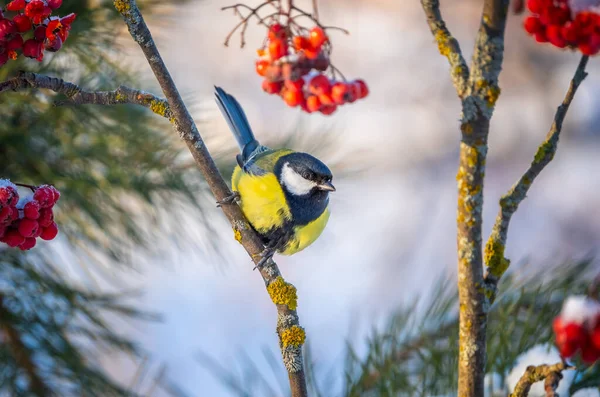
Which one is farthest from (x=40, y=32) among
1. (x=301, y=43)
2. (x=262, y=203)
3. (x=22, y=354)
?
(x=22, y=354)

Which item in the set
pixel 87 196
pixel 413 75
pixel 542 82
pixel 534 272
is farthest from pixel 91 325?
pixel 542 82

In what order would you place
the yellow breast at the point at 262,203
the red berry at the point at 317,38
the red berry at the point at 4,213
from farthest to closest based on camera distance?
the yellow breast at the point at 262,203
the red berry at the point at 317,38
the red berry at the point at 4,213

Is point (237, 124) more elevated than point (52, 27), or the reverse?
point (237, 124)

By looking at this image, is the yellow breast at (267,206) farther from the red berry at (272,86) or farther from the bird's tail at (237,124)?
the red berry at (272,86)

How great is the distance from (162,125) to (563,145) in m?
1.93

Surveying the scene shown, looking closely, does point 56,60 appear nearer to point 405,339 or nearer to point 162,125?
point 162,125

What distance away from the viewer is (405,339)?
0.87 m

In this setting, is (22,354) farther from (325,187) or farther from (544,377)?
(544,377)

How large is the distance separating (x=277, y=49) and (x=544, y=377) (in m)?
0.37

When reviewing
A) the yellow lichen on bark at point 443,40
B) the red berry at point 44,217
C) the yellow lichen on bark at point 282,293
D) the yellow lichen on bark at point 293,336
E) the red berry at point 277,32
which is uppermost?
the red berry at point 277,32

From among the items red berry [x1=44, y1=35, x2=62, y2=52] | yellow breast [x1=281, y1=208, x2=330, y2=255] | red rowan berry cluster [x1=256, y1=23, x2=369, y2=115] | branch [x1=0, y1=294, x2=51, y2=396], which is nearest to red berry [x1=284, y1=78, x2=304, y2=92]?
red rowan berry cluster [x1=256, y1=23, x2=369, y2=115]

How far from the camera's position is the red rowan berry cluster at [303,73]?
0.66 metres

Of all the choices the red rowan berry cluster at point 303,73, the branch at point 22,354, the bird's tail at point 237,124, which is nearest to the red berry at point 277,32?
the red rowan berry cluster at point 303,73

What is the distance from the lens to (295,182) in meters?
1.01
